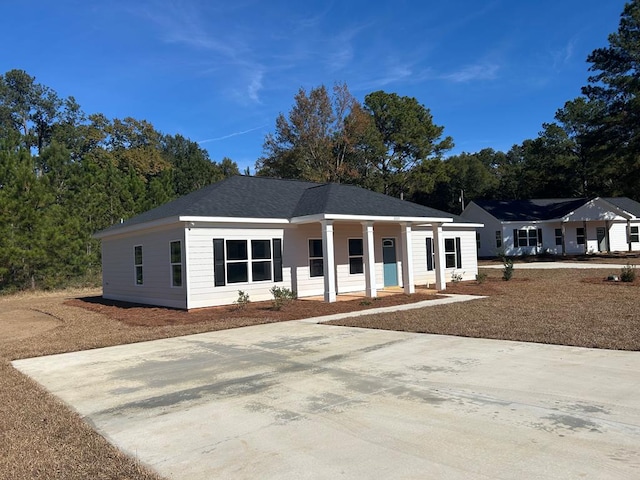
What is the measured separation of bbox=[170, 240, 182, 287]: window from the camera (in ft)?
47.3

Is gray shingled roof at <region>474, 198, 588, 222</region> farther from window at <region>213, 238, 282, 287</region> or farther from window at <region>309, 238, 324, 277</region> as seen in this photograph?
window at <region>213, 238, 282, 287</region>

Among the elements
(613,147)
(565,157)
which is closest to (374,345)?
(613,147)

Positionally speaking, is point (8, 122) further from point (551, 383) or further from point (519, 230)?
point (551, 383)

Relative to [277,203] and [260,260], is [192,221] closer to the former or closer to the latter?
[260,260]

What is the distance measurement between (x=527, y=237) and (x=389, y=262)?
24.5 m

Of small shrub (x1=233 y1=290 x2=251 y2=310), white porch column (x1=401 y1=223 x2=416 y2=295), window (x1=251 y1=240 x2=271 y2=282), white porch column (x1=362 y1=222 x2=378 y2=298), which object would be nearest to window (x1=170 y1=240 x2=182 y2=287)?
small shrub (x1=233 y1=290 x2=251 y2=310)

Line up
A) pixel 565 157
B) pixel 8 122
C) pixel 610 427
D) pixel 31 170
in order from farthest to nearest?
1. pixel 8 122
2. pixel 565 157
3. pixel 31 170
4. pixel 610 427

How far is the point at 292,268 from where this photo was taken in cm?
1606

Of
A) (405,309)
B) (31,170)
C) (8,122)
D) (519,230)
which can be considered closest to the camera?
(405,309)

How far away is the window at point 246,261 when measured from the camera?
47.4 ft

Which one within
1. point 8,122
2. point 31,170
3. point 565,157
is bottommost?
point 31,170

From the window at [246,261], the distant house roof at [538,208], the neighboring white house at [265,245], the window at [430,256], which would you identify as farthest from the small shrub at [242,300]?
the distant house roof at [538,208]

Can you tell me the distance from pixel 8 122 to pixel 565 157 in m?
56.8

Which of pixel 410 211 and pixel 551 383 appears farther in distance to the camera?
pixel 410 211
